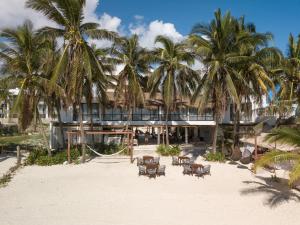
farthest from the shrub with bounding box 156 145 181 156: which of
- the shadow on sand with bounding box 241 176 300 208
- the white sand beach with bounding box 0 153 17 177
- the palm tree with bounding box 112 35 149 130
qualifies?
the white sand beach with bounding box 0 153 17 177

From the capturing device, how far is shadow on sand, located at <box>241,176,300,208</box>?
41.2ft

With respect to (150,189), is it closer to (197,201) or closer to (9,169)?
(197,201)

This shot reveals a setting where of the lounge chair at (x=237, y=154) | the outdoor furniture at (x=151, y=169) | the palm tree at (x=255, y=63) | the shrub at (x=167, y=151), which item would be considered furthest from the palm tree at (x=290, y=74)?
the outdoor furniture at (x=151, y=169)

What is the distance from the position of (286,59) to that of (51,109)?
20.9m

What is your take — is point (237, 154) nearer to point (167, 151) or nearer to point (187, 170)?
point (187, 170)

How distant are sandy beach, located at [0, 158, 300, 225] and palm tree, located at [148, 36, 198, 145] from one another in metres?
9.60

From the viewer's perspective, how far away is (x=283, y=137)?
11250mm

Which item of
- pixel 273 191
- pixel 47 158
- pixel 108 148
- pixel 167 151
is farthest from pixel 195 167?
pixel 108 148

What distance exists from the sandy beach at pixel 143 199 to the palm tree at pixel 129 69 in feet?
29.6

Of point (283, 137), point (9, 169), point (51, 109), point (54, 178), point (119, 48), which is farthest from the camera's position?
point (119, 48)

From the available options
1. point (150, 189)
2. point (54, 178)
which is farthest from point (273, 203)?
point (54, 178)

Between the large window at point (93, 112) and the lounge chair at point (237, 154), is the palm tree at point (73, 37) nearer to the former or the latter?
the large window at point (93, 112)

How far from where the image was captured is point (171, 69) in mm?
25875

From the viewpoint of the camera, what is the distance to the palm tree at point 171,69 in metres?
25.6
